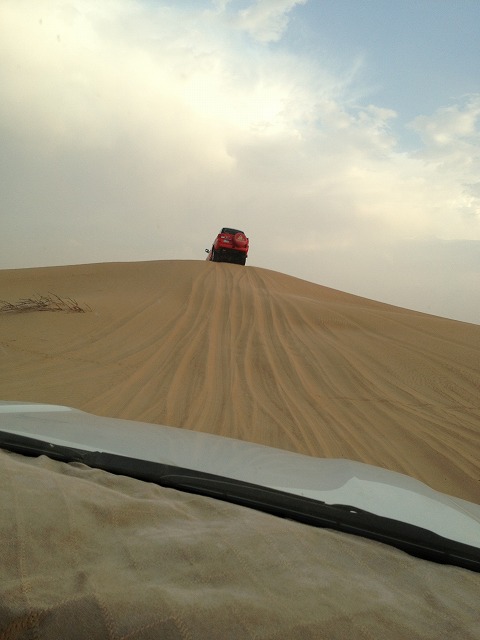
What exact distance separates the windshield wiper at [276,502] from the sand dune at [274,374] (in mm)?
2942

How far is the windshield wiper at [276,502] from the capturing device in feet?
4.84

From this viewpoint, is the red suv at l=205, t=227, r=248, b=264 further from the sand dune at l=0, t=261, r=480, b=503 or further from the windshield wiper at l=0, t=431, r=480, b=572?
the windshield wiper at l=0, t=431, r=480, b=572

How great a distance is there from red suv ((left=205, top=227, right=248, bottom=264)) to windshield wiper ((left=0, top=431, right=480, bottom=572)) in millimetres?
20747

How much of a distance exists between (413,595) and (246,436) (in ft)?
13.0

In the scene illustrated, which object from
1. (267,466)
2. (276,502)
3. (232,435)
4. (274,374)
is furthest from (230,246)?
(276,502)

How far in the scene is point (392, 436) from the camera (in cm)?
530

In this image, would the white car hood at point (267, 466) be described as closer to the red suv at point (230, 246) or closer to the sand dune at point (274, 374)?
the sand dune at point (274, 374)

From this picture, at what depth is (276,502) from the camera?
1.69 metres

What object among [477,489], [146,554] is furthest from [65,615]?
[477,489]

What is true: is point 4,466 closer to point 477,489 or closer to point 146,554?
point 146,554

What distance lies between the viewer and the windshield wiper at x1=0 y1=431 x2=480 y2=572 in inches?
58.1

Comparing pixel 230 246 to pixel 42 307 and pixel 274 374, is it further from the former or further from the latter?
pixel 274 374

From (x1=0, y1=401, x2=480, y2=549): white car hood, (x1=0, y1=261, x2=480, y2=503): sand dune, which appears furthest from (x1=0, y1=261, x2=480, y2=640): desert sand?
(x1=0, y1=401, x2=480, y2=549): white car hood

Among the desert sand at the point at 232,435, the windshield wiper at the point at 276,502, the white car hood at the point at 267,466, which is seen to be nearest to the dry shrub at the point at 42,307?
the desert sand at the point at 232,435
